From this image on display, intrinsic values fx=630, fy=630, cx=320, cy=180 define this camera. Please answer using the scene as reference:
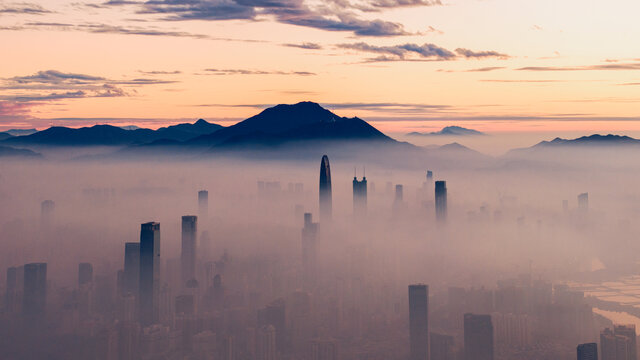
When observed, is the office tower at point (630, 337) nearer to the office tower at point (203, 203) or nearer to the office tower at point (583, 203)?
the office tower at point (583, 203)

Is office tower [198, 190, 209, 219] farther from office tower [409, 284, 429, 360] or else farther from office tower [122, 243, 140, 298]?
office tower [409, 284, 429, 360]

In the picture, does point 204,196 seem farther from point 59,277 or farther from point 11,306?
point 11,306

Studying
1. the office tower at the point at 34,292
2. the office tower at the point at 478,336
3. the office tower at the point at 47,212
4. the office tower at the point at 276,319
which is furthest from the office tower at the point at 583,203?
the office tower at the point at 34,292

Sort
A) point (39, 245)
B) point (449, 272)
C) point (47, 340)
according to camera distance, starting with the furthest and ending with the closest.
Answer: point (39, 245) → point (449, 272) → point (47, 340)

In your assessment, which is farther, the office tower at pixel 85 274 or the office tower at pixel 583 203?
the office tower at pixel 583 203

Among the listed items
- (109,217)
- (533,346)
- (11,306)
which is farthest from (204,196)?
(533,346)

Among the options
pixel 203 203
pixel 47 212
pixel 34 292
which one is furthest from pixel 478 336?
pixel 47 212
